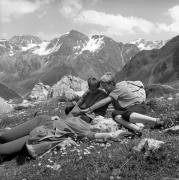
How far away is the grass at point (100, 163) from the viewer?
9055 millimetres

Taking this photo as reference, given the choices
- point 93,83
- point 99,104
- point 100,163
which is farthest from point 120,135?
point 93,83

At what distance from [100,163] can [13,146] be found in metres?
3.19

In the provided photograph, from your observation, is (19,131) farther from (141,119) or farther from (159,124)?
(159,124)

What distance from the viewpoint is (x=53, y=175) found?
9.63 m

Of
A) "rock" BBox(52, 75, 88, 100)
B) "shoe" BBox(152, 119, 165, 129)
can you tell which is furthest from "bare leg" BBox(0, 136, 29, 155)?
"rock" BBox(52, 75, 88, 100)

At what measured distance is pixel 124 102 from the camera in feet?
44.9

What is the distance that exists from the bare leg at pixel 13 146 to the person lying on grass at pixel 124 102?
2.85 metres

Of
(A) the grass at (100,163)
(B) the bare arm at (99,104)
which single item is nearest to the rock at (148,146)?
(A) the grass at (100,163)

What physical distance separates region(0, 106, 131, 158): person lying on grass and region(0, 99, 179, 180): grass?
10.8 inches

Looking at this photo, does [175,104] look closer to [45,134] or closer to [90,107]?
[90,107]

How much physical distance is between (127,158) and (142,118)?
3142mm

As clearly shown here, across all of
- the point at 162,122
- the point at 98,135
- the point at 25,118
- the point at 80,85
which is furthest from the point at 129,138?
the point at 80,85

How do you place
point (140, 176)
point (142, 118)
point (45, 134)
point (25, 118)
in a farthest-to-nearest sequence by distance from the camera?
1. point (25, 118)
2. point (142, 118)
3. point (45, 134)
4. point (140, 176)

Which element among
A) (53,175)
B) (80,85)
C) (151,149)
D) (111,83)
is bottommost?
(80,85)
